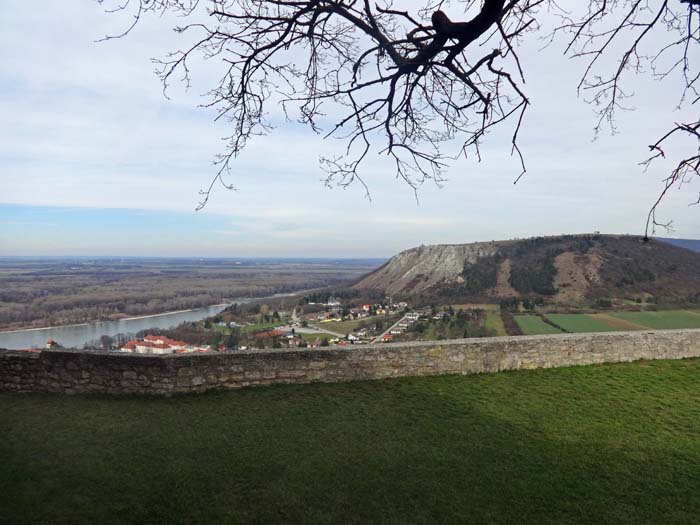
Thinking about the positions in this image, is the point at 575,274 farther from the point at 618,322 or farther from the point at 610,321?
the point at 618,322

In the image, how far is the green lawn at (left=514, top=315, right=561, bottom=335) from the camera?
1404 centimetres

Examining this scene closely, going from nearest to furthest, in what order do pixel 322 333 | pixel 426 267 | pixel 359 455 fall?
pixel 359 455 < pixel 322 333 < pixel 426 267

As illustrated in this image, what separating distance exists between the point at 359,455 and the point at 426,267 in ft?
127

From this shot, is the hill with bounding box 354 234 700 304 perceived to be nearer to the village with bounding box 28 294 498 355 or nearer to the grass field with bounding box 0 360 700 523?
the village with bounding box 28 294 498 355

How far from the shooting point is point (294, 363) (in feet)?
23.5

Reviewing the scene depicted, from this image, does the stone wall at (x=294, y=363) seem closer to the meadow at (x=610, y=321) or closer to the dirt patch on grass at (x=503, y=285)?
the meadow at (x=610, y=321)

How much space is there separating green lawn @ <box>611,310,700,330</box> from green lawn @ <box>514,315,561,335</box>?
3203 mm

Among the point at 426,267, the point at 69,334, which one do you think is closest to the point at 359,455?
the point at 69,334

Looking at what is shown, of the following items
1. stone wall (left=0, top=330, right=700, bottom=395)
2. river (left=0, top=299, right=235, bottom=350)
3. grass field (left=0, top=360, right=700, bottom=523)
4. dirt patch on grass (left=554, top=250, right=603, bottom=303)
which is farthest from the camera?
dirt patch on grass (left=554, top=250, right=603, bottom=303)

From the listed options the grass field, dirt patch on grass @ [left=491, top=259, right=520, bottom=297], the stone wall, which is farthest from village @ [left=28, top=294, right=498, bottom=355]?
dirt patch on grass @ [left=491, top=259, right=520, bottom=297]

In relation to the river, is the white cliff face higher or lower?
higher

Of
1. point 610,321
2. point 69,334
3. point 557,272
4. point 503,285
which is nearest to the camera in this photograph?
point 610,321

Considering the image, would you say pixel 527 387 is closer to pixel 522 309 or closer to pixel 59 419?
pixel 59 419

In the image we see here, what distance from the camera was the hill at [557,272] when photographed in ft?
87.5
